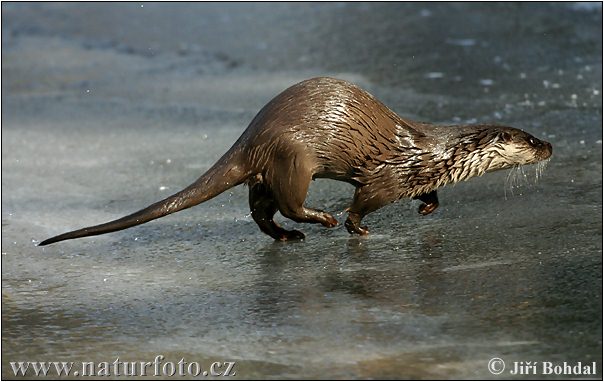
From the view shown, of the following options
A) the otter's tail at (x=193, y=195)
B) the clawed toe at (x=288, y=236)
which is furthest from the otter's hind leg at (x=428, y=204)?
the otter's tail at (x=193, y=195)

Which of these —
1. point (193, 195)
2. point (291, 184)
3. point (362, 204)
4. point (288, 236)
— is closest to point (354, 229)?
point (362, 204)

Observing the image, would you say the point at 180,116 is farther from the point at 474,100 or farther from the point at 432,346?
the point at 432,346

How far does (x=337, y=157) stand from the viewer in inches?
154

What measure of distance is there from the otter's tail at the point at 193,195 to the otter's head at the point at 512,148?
876mm

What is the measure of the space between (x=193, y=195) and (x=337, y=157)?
50cm

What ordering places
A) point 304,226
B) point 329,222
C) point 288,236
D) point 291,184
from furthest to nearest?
point 304,226
point 288,236
point 329,222
point 291,184

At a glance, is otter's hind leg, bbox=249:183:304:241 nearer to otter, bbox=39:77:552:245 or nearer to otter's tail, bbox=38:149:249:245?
otter, bbox=39:77:552:245

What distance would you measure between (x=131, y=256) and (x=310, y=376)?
1.36 m

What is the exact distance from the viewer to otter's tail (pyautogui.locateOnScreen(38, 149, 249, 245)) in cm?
374

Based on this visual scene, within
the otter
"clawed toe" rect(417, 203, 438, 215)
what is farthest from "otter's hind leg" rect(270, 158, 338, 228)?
"clawed toe" rect(417, 203, 438, 215)

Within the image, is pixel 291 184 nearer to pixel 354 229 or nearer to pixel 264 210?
pixel 264 210

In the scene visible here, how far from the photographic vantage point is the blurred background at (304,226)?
10.1ft

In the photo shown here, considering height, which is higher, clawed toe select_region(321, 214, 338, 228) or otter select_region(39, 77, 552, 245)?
otter select_region(39, 77, 552, 245)

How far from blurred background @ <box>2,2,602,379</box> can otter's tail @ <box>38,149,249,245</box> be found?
0.17 m
